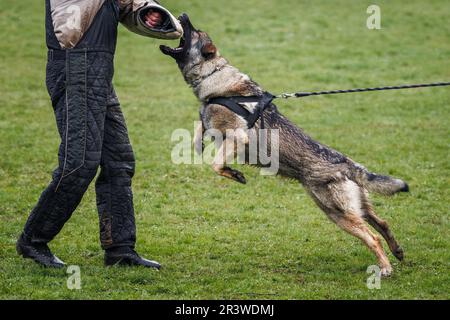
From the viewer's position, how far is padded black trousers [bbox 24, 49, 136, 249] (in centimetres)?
611

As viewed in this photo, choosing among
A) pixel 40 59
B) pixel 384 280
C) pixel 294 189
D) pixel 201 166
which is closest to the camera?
pixel 384 280

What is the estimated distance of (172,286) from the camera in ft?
20.5

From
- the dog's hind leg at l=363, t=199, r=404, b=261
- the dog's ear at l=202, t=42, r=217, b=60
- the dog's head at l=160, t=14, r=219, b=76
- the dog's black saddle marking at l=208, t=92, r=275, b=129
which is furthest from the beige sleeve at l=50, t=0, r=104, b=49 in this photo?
the dog's hind leg at l=363, t=199, r=404, b=261

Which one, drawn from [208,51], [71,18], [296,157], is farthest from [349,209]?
[71,18]

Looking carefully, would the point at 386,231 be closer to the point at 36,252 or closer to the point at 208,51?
the point at 208,51

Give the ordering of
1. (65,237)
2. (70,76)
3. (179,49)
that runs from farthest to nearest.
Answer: (65,237) → (179,49) → (70,76)

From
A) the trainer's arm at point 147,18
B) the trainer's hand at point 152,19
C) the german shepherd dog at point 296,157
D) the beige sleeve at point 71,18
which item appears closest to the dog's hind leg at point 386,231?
the german shepherd dog at point 296,157

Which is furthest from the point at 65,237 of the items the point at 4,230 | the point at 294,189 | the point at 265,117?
the point at 294,189

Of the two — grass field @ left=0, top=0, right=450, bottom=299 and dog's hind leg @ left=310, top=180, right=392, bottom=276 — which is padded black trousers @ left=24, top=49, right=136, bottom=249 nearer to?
grass field @ left=0, top=0, right=450, bottom=299

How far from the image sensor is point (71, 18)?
238 inches

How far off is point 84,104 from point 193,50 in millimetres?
1387
